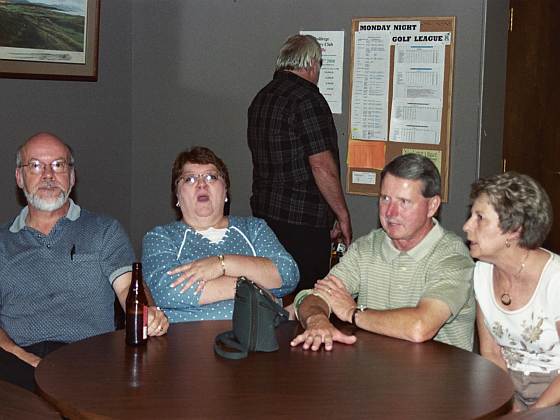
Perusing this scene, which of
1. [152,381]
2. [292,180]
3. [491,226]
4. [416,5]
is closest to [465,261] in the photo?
[491,226]

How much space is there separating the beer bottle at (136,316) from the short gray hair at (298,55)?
86.4 inches

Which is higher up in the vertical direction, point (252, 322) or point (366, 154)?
point (366, 154)

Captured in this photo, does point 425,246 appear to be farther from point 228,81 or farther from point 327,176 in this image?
point 228,81

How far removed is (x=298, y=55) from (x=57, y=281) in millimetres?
1982

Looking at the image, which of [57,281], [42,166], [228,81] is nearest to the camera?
[57,281]

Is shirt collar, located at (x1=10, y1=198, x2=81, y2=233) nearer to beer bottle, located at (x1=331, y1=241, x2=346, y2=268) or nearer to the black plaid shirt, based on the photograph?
the black plaid shirt

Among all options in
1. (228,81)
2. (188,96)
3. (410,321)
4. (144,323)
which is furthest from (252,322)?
(188,96)

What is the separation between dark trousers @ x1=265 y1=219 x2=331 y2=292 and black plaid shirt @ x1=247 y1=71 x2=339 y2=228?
0.12ft

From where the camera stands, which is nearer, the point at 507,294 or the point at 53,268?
the point at 507,294

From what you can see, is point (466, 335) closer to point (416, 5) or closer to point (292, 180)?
point (292, 180)

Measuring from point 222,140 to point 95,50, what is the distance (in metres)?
0.94

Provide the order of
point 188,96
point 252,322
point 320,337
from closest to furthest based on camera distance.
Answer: point 252,322
point 320,337
point 188,96

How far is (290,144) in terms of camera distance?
16.1 feet

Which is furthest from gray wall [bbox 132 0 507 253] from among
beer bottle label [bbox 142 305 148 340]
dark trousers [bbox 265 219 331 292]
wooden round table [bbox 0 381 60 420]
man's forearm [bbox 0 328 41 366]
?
wooden round table [bbox 0 381 60 420]
